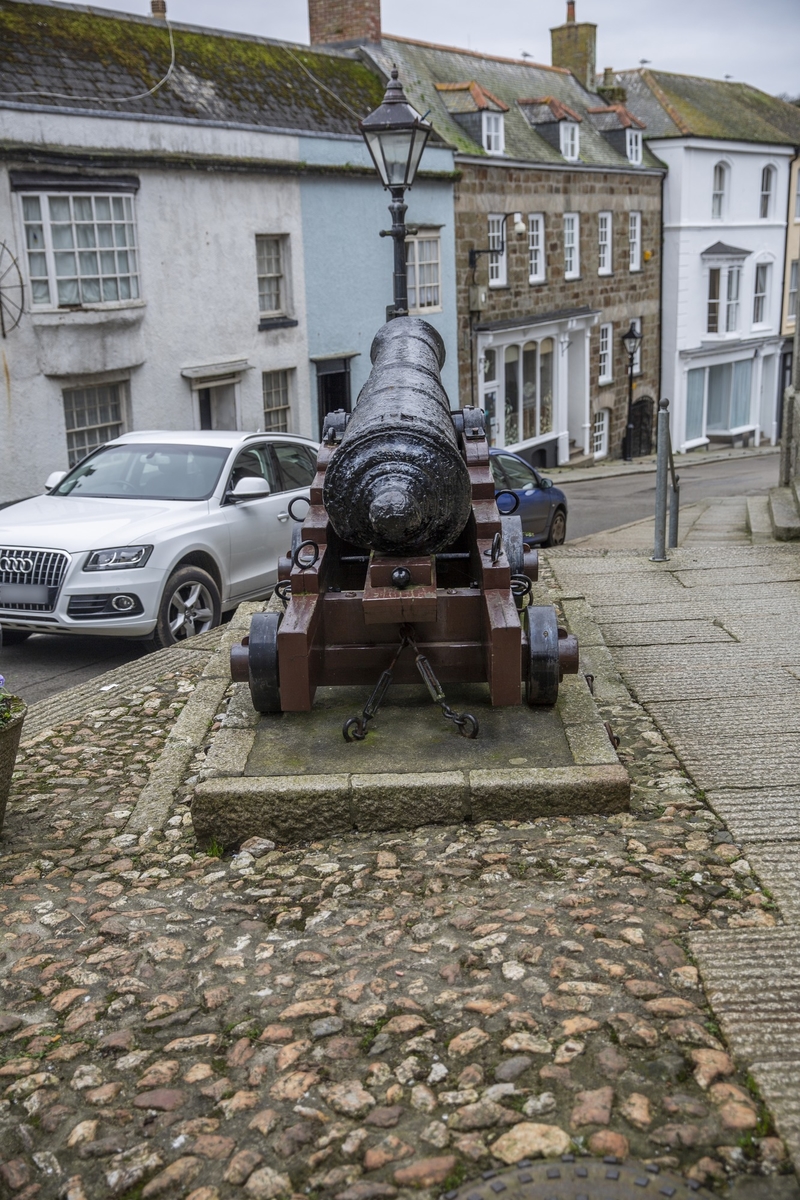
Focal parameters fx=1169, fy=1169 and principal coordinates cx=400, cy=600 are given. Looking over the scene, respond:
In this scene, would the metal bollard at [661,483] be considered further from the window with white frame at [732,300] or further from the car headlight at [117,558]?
the window with white frame at [732,300]

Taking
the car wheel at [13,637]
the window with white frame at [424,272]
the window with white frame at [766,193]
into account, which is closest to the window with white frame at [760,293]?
the window with white frame at [766,193]

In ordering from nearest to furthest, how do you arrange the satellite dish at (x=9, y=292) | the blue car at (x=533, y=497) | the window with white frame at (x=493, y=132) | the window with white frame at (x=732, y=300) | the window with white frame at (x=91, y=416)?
1. the blue car at (x=533, y=497)
2. the satellite dish at (x=9, y=292)
3. the window with white frame at (x=91, y=416)
4. the window with white frame at (x=493, y=132)
5. the window with white frame at (x=732, y=300)

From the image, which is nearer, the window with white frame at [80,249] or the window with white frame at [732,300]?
the window with white frame at [80,249]

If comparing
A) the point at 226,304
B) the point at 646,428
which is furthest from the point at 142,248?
Answer: the point at 646,428

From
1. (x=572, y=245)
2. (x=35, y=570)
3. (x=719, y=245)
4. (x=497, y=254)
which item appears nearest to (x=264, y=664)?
(x=35, y=570)

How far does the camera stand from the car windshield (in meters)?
9.40

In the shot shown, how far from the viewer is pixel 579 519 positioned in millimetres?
20219

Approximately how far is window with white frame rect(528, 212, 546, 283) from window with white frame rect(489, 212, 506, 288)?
1.58 meters

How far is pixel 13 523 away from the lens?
8750 millimetres

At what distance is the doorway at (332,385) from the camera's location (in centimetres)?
2252

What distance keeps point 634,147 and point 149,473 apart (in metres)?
28.8

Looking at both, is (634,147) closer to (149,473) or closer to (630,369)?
(630,369)

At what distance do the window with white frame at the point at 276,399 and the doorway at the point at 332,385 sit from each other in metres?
0.78

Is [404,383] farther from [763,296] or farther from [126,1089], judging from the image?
[763,296]
